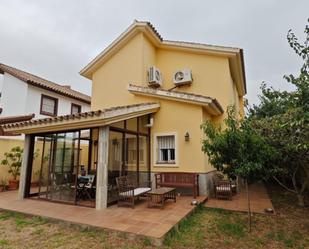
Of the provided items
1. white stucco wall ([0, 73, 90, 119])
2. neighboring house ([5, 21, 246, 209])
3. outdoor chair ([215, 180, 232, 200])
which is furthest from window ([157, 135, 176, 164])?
white stucco wall ([0, 73, 90, 119])

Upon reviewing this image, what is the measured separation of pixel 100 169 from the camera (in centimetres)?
704

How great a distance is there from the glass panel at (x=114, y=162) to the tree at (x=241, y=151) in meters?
3.69

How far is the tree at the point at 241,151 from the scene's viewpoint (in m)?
5.49

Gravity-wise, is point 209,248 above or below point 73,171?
below

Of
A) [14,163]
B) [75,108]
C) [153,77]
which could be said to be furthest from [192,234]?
[75,108]

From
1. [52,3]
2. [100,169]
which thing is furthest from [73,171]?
[52,3]

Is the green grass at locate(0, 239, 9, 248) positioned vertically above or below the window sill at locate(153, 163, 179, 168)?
below

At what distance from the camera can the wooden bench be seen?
8883 millimetres

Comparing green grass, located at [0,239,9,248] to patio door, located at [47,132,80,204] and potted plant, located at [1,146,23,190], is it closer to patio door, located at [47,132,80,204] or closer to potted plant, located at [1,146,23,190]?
patio door, located at [47,132,80,204]

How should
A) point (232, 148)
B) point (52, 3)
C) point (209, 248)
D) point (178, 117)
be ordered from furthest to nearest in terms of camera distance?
point (52, 3)
point (178, 117)
point (232, 148)
point (209, 248)

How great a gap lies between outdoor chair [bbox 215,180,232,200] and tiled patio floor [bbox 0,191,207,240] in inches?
44.0

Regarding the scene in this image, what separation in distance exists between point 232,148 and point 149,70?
806 centimetres

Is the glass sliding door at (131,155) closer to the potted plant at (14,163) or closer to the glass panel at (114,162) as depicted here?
the glass panel at (114,162)

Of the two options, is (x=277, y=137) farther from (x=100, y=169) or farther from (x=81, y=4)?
(x=81, y=4)
